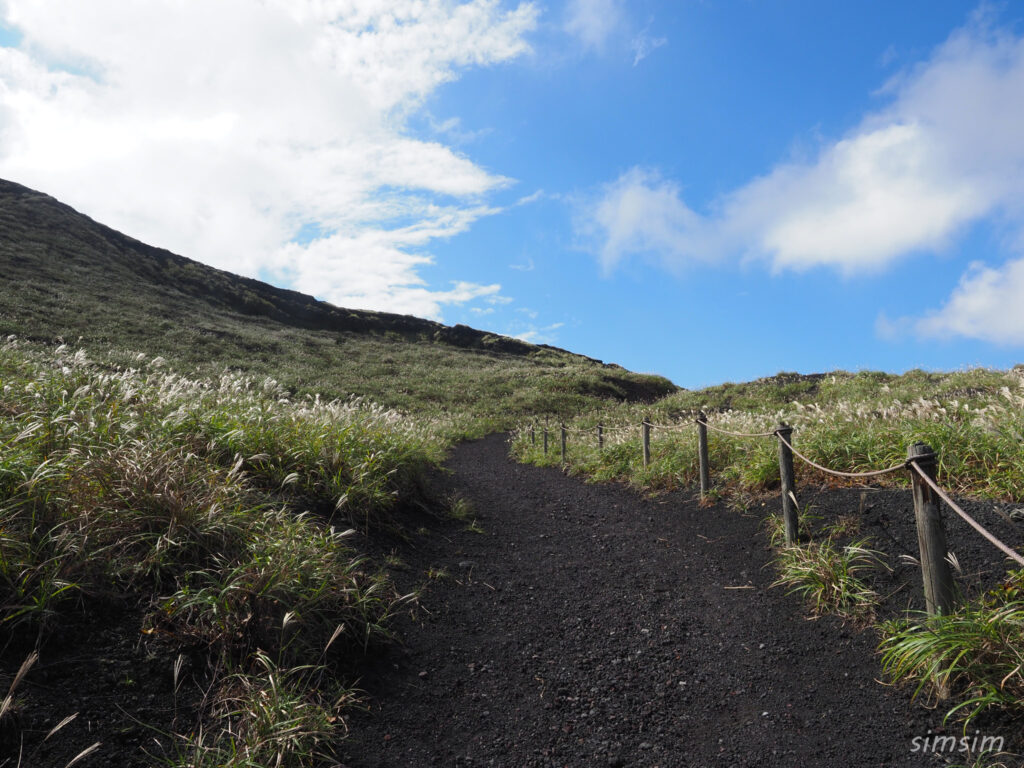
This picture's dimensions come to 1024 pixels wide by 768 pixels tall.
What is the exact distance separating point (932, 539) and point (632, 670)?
225 centimetres

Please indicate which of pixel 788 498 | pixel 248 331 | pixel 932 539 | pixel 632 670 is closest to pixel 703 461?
pixel 788 498

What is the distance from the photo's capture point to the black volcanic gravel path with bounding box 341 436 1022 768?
321cm

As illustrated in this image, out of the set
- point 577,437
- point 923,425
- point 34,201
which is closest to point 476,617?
point 923,425

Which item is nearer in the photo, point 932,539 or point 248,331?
point 932,539

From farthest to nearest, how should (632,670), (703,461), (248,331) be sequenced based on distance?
(248,331)
(703,461)
(632,670)

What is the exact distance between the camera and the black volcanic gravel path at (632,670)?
3.21 meters

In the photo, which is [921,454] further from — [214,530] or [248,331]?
[248,331]

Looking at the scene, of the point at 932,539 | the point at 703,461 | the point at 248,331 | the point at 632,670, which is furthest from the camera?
the point at 248,331

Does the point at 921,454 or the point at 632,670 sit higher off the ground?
the point at 921,454

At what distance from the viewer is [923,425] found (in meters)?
Result: 6.61

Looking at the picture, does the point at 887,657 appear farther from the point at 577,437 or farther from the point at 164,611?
the point at 577,437

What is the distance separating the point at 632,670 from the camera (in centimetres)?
408

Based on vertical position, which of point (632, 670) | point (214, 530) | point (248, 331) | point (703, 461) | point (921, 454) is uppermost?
point (248, 331)

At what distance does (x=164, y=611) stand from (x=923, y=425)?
25.9 feet
